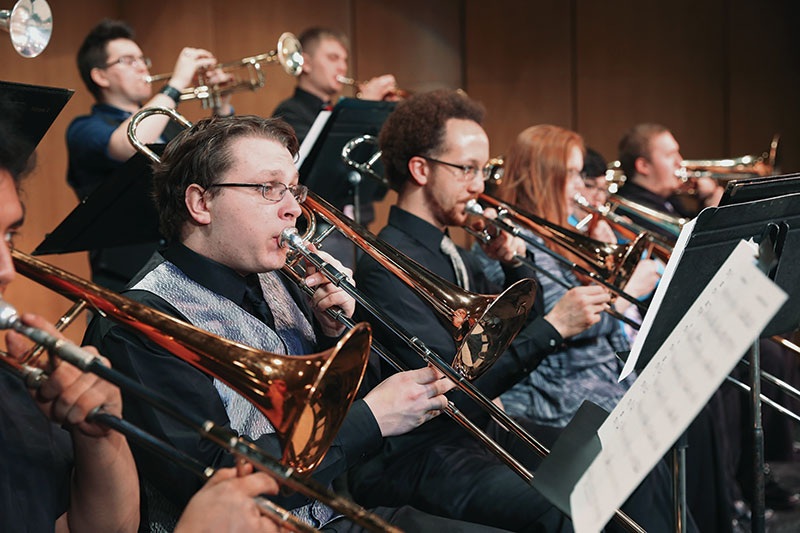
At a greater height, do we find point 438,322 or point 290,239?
point 290,239

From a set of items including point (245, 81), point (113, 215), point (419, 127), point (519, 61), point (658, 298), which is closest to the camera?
point (658, 298)

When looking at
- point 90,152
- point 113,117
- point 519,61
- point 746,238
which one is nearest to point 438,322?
point 746,238

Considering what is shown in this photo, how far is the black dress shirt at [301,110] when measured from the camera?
4.38 meters

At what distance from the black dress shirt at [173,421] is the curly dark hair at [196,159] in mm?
285

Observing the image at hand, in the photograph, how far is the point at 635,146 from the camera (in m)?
5.19

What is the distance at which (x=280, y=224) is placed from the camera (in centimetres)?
191

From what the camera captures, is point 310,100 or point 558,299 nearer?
point 558,299

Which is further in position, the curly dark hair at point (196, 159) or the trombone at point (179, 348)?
the curly dark hair at point (196, 159)

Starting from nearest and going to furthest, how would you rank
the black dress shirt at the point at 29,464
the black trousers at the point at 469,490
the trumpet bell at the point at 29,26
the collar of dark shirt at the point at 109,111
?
the black dress shirt at the point at 29,464 < the black trousers at the point at 469,490 < the trumpet bell at the point at 29,26 < the collar of dark shirt at the point at 109,111

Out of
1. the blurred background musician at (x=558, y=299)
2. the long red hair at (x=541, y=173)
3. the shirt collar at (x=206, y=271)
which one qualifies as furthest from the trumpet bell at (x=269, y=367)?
the long red hair at (x=541, y=173)

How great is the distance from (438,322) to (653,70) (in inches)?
196

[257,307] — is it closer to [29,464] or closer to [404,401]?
[404,401]

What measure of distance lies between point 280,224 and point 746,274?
3.48 feet

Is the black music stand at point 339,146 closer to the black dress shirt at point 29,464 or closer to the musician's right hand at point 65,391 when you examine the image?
the black dress shirt at point 29,464
